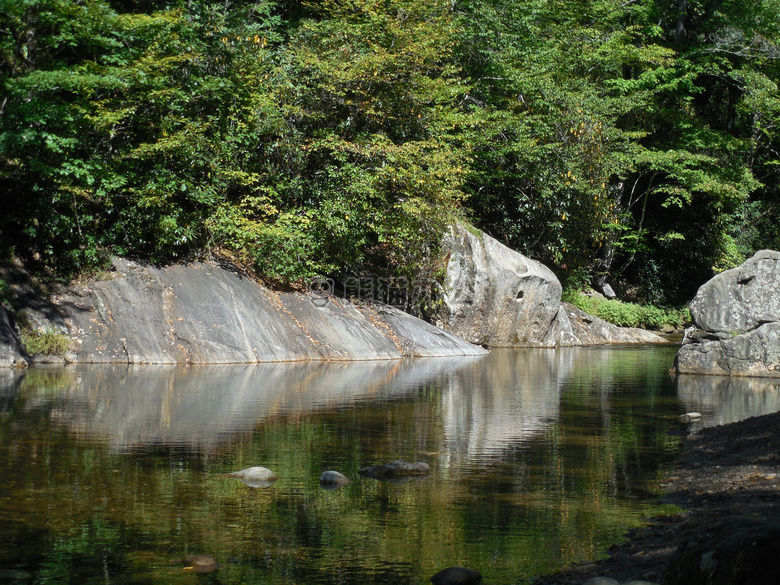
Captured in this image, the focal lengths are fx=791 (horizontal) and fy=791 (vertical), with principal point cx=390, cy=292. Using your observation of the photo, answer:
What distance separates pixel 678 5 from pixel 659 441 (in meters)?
31.9

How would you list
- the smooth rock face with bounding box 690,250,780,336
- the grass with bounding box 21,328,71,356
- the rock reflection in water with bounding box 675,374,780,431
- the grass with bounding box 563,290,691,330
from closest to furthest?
the rock reflection in water with bounding box 675,374,780,431, the grass with bounding box 21,328,71,356, the smooth rock face with bounding box 690,250,780,336, the grass with bounding box 563,290,691,330

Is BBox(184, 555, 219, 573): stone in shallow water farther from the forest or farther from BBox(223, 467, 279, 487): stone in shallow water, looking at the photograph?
the forest

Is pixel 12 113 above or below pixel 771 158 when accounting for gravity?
below

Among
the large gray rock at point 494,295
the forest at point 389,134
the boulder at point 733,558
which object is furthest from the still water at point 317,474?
the large gray rock at point 494,295

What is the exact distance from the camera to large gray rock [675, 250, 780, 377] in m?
18.8

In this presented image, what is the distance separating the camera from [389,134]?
86.8ft

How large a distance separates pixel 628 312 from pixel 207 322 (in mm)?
20837

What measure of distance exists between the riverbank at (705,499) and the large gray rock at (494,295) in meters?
16.5

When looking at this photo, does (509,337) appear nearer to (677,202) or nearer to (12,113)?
(677,202)

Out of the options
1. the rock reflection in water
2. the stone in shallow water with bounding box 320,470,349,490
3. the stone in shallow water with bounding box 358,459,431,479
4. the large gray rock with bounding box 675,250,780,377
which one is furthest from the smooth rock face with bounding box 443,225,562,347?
the stone in shallow water with bounding box 320,470,349,490

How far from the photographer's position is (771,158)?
122 ft

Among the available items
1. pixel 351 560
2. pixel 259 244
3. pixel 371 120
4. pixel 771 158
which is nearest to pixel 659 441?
pixel 351 560

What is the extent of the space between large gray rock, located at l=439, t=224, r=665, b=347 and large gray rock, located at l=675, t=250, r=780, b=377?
8.65 m

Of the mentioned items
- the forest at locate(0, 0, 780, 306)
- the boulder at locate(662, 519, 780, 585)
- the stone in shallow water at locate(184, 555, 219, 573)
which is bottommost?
the stone in shallow water at locate(184, 555, 219, 573)
